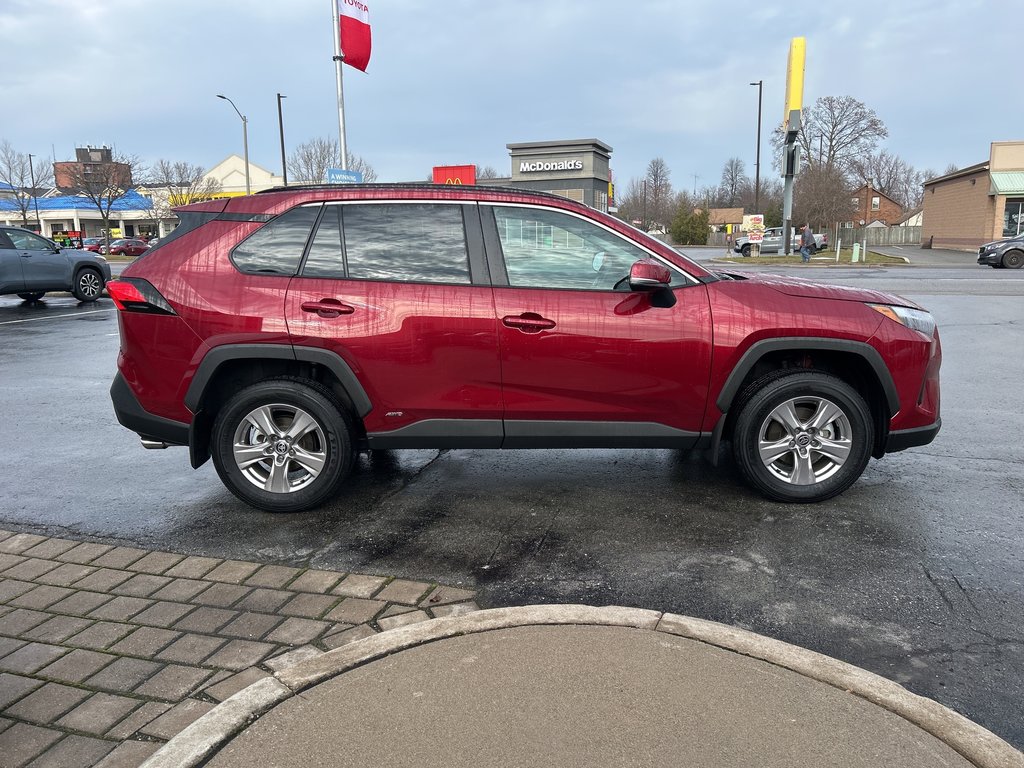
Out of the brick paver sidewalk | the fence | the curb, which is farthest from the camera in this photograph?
the fence

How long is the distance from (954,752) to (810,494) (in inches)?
87.0

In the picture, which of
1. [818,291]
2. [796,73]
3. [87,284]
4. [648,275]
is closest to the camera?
[648,275]

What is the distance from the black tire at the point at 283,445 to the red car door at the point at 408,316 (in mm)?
232

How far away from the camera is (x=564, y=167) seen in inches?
2275

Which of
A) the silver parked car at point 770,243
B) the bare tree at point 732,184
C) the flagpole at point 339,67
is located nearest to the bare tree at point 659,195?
the bare tree at point 732,184

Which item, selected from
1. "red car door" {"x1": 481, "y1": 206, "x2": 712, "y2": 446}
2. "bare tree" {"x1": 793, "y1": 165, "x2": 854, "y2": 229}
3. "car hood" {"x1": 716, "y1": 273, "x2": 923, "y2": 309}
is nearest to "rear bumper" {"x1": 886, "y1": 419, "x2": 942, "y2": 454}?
"car hood" {"x1": 716, "y1": 273, "x2": 923, "y2": 309}

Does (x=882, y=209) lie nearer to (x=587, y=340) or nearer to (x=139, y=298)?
(x=587, y=340)

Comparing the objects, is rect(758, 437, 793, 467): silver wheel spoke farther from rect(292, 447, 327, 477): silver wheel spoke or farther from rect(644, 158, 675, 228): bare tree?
rect(644, 158, 675, 228): bare tree

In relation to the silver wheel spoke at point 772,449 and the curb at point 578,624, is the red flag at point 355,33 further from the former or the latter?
the curb at point 578,624

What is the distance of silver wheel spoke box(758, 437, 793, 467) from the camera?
441 centimetres

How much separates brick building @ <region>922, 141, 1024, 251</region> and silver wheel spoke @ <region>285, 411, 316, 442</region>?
47.8 meters

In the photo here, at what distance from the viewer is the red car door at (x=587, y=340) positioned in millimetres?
4234

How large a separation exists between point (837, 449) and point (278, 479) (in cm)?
327

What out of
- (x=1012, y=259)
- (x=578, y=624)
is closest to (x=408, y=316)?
(x=578, y=624)
